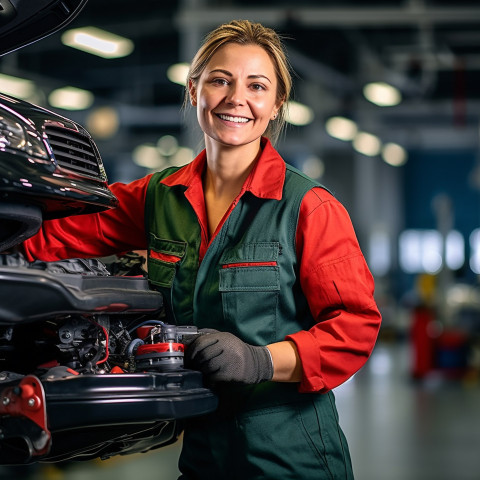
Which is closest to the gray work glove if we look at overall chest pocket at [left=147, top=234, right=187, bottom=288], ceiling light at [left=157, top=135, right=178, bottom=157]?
overall chest pocket at [left=147, top=234, right=187, bottom=288]

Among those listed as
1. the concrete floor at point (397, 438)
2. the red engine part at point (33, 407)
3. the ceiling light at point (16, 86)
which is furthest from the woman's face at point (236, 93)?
the ceiling light at point (16, 86)

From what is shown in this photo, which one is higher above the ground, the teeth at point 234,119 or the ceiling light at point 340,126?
the ceiling light at point 340,126

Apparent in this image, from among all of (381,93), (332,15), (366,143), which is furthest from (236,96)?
(366,143)

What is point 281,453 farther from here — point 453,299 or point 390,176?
point 390,176

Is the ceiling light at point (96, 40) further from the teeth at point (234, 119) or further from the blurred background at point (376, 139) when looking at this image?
the teeth at point (234, 119)

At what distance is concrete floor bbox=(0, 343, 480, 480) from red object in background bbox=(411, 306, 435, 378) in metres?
0.14

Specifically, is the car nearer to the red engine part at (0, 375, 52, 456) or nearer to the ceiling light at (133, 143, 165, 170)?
the red engine part at (0, 375, 52, 456)

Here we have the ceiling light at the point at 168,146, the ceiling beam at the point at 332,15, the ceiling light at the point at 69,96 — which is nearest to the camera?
the ceiling beam at the point at 332,15

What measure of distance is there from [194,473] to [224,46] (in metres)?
0.95

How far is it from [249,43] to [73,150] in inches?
18.4

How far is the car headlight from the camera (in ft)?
4.58

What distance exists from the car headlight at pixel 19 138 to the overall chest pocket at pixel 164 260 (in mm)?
424

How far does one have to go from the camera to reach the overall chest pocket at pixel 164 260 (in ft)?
5.82

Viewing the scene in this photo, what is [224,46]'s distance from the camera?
5.75ft
